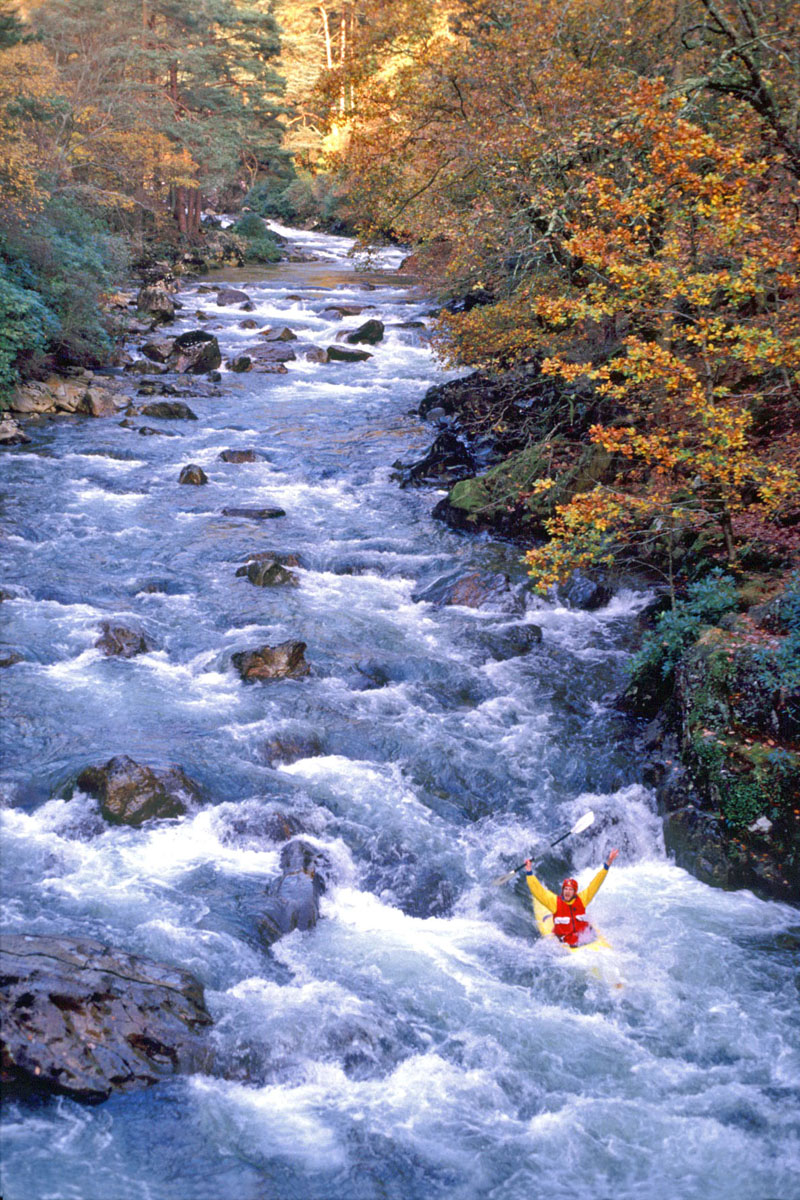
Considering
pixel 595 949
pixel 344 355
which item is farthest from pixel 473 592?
pixel 344 355

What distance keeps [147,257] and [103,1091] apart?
37.1 metres

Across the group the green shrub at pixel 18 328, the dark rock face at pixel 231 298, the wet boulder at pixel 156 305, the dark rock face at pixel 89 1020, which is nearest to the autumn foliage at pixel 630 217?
the dark rock face at pixel 89 1020

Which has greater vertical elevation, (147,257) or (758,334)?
(147,257)

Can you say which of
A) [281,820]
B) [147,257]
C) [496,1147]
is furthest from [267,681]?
[147,257]

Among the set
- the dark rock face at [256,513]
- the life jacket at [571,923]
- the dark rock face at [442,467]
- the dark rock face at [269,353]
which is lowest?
the life jacket at [571,923]

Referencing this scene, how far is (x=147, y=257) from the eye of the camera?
37688mm

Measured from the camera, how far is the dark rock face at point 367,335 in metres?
28.8

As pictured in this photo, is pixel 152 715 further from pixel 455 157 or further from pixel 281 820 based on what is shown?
pixel 455 157

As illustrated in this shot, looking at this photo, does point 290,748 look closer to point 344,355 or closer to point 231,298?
point 344,355

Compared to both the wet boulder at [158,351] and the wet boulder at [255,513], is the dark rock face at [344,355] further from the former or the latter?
the wet boulder at [255,513]

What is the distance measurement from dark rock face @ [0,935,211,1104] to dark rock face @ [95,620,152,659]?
213 inches

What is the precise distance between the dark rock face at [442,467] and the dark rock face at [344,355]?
951 cm

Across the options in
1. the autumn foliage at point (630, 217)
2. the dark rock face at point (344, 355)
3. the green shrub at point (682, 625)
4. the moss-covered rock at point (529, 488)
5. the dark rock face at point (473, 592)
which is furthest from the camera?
the dark rock face at point (344, 355)

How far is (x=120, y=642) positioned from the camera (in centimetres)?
1191
